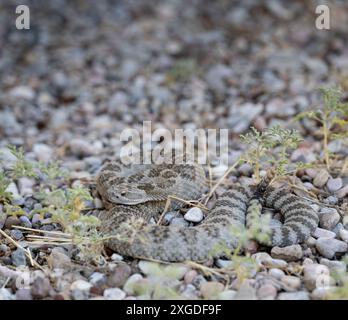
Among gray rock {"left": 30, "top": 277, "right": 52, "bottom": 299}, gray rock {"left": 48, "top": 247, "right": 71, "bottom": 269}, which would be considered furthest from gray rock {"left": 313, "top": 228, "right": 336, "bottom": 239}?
gray rock {"left": 30, "top": 277, "right": 52, "bottom": 299}

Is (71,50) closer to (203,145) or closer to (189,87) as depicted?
(189,87)

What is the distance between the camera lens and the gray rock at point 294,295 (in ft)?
15.6

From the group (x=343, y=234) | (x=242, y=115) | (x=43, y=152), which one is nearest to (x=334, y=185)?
(x=343, y=234)

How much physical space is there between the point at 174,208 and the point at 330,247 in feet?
5.64

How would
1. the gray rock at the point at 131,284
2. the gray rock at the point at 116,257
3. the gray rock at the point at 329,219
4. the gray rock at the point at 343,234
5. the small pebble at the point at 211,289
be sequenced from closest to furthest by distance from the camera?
1. the small pebble at the point at 211,289
2. the gray rock at the point at 131,284
3. the gray rock at the point at 116,257
4. the gray rock at the point at 343,234
5. the gray rock at the point at 329,219

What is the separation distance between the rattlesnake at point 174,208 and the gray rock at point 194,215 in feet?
0.44

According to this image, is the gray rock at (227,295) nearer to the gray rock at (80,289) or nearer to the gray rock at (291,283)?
the gray rock at (291,283)

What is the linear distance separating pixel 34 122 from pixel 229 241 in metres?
5.21

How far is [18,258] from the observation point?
18.1 ft

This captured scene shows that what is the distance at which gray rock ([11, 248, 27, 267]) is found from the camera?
5469 millimetres

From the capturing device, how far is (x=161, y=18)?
12961 millimetres

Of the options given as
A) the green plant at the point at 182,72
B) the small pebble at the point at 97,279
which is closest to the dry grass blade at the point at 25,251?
the small pebble at the point at 97,279

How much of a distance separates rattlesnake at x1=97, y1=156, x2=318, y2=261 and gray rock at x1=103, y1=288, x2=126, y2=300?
0.44 metres

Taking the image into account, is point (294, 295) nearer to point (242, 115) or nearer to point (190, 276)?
point (190, 276)
